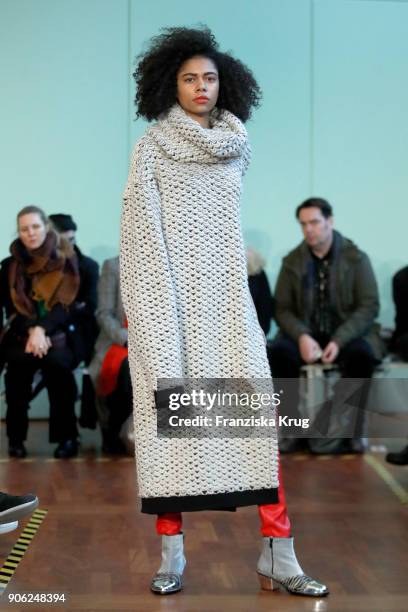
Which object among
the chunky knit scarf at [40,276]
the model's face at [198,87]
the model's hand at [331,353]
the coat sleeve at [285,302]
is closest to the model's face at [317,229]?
the coat sleeve at [285,302]

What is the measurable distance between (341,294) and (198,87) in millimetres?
2668

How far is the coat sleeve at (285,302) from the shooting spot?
5674 mm

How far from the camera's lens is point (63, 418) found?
5391mm

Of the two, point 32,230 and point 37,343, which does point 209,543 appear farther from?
point 32,230

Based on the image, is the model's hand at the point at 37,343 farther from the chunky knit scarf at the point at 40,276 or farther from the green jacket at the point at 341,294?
the green jacket at the point at 341,294

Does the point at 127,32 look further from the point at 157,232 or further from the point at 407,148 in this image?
the point at 157,232

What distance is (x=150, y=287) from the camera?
302 cm

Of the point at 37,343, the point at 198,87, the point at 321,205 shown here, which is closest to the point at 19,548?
the point at 198,87

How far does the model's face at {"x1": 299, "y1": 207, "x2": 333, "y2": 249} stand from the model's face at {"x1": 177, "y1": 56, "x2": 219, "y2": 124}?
256 cm

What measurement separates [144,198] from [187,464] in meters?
0.69

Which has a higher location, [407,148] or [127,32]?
[127,32]

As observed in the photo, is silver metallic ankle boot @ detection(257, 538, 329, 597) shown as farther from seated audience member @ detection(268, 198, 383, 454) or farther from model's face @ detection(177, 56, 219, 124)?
seated audience member @ detection(268, 198, 383, 454)

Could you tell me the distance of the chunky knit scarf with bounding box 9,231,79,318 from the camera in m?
5.39

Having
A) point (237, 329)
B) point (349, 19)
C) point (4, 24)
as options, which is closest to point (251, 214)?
point (349, 19)
